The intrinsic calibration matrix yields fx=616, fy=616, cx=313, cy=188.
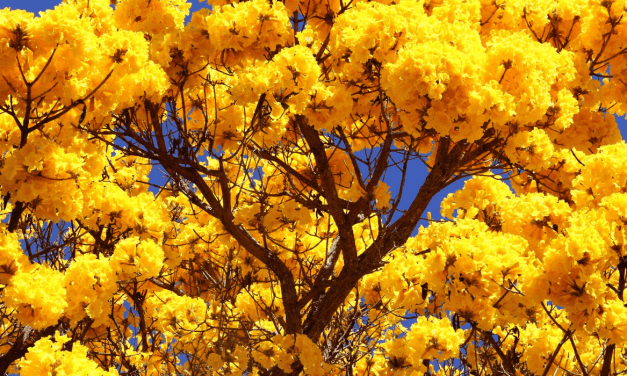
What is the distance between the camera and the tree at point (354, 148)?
4.08 metres

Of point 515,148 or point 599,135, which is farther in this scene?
point 599,135

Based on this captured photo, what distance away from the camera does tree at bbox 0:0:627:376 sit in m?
4.08

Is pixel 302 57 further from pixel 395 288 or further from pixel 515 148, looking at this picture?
pixel 395 288

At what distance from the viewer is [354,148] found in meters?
6.77

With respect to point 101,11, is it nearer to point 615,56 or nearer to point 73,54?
point 73,54

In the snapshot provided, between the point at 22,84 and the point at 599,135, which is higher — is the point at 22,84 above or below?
below

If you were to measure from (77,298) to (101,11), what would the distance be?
285cm

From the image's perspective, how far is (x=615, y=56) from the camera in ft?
18.6

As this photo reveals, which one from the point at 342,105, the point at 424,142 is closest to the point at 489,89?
the point at 342,105

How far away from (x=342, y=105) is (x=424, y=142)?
1.24m

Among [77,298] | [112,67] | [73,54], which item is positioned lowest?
[77,298]

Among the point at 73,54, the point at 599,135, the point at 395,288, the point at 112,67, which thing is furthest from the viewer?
the point at 599,135

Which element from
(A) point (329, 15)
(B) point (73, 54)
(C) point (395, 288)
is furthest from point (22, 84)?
(C) point (395, 288)

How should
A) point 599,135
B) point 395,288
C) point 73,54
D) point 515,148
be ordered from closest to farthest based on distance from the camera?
point 73,54
point 515,148
point 395,288
point 599,135
